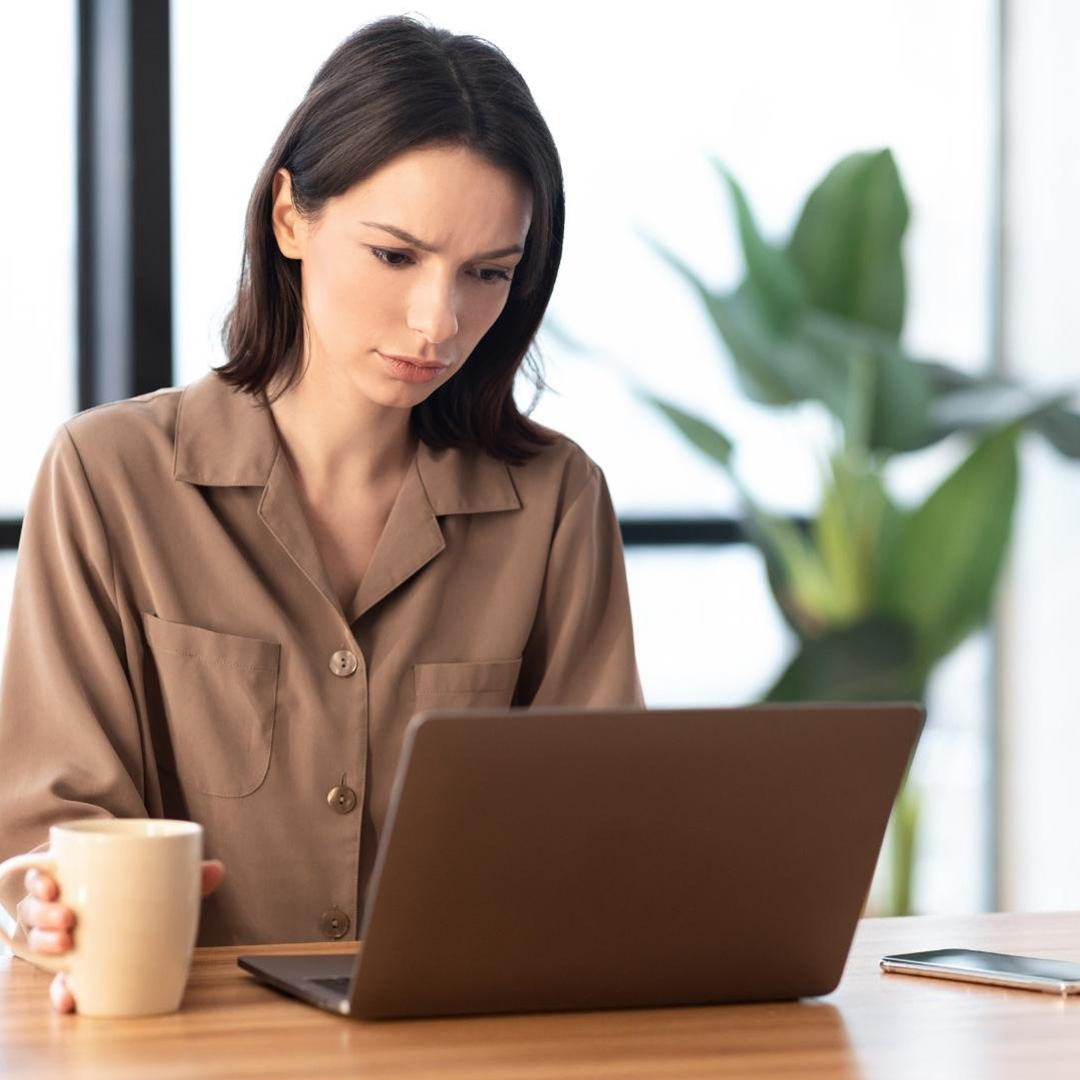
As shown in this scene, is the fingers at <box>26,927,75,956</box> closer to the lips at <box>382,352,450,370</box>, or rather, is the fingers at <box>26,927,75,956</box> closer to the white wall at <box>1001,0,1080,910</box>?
the lips at <box>382,352,450,370</box>

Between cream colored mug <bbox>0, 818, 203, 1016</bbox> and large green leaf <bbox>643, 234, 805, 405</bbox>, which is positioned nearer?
cream colored mug <bbox>0, 818, 203, 1016</bbox>

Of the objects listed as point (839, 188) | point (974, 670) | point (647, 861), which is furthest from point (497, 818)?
point (974, 670)

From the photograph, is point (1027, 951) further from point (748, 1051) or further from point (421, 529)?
point (421, 529)

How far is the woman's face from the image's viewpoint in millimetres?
1477

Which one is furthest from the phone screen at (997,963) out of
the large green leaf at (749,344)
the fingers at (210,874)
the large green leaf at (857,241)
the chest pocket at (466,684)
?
the large green leaf at (857,241)

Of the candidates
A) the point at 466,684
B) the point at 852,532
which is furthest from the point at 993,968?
the point at 852,532

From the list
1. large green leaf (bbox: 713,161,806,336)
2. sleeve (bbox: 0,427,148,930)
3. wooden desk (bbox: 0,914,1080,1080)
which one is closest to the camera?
wooden desk (bbox: 0,914,1080,1080)

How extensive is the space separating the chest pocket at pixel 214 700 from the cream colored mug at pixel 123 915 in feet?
1.78

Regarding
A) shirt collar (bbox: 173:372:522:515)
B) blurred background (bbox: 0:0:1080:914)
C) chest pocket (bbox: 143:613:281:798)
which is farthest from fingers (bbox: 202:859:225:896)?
blurred background (bbox: 0:0:1080:914)

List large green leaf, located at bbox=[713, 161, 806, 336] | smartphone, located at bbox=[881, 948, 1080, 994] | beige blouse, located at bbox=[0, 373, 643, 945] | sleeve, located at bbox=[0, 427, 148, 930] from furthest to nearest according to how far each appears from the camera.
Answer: large green leaf, located at bbox=[713, 161, 806, 336], beige blouse, located at bbox=[0, 373, 643, 945], sleeve, located at bbox=[0, 427, 148, 930], smartphone, located at bbox=[881, 948, 1080, 994]

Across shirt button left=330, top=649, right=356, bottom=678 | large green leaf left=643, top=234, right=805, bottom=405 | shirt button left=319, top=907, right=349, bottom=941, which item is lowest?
shirt button left=319, top=907, right=349, bottom=941

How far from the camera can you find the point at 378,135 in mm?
1501

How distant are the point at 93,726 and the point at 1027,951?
0.74 meters

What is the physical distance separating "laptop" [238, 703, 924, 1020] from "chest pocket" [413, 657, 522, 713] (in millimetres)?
566
